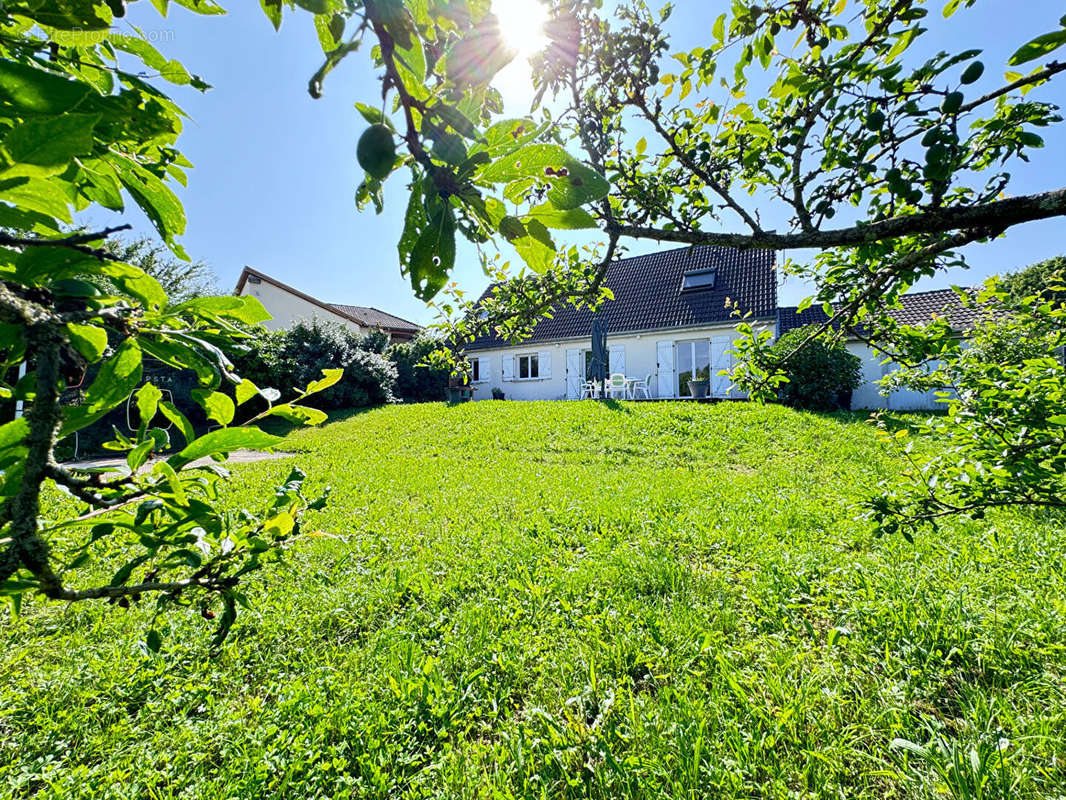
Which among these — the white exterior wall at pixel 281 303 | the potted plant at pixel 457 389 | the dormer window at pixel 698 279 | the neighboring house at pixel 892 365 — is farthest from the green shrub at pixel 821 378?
the white exterior wall at pixel 281 303

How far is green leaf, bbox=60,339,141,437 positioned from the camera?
68 cm

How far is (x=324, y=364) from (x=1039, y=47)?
15.7 m

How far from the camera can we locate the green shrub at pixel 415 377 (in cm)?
1775

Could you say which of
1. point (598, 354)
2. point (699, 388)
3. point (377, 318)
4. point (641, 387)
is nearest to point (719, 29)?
point (598, 354)

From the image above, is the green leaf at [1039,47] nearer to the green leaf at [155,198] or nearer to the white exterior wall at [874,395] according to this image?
the green leaf at [155,198]

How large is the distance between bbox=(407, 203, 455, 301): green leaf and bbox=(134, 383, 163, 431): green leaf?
590mm

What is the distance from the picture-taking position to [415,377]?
1798 centimetres

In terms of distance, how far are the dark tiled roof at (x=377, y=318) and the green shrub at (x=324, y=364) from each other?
11.3m

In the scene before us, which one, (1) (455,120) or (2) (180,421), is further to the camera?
(2) (180,421)

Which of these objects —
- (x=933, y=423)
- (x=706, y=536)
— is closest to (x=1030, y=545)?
(x=706, y=536)

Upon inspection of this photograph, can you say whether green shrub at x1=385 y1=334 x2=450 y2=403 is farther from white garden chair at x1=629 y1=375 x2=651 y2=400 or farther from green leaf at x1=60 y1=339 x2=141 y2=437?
green leaf at x1=60 y1=339 x2=141 y2=437

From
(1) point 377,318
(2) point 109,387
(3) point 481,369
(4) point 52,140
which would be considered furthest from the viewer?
(1) point 377,318

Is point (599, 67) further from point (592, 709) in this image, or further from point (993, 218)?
point (592, 709)

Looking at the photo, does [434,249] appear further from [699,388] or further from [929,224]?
[699,388]
